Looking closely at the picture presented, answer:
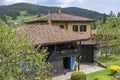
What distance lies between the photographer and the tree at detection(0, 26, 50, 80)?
49.5ft

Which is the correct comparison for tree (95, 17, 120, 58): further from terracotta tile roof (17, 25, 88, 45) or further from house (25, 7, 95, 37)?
terracotta tile roof (17, 25, 88, 45)

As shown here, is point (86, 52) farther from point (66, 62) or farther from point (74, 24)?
point (74, 24)

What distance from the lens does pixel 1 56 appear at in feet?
49.7

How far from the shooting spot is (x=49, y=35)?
40906 millimetres

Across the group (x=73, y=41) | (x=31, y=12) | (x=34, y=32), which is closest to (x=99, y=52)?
(x=73, y=41)

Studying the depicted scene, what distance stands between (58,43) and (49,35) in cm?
207

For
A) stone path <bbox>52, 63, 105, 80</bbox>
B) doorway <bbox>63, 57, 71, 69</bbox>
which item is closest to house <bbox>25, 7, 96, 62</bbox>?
stone path <bbox>52, 63, 105, 80</bbox>

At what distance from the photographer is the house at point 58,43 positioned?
129 feet

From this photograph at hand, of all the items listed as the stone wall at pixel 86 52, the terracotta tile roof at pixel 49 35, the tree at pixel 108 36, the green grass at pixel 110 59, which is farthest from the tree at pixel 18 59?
the tree at pixel 108 36

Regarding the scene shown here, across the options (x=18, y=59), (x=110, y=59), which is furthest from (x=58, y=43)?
(x=18, y=59)

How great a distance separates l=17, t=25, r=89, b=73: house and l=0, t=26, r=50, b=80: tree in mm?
20611

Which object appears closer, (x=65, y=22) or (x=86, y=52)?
Result: (x=86, y=52)

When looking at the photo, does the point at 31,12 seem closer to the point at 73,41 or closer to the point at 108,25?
the point at 108,25

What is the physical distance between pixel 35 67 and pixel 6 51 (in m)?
1.88
